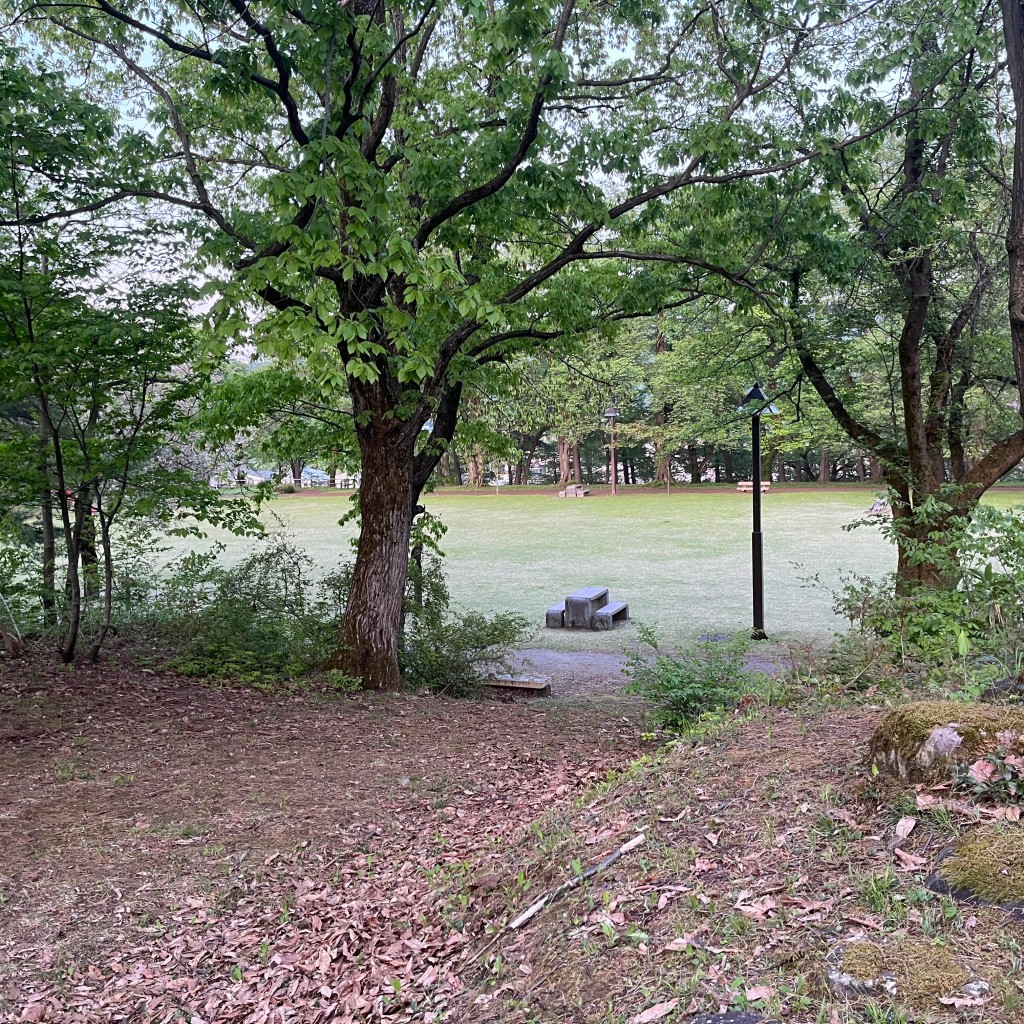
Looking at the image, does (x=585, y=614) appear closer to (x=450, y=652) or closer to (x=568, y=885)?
(x=450, y=652)

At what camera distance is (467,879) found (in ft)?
10.7

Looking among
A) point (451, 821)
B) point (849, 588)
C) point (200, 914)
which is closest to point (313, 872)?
point (200, 914)

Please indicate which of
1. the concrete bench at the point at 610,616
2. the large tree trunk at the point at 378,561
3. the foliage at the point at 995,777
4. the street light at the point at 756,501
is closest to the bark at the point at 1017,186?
the foliage at the point at 995,777

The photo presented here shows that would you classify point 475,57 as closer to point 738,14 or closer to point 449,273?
point 738,14

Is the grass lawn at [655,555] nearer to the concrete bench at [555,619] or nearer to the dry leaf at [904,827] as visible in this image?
the concrete bench at [555,619]

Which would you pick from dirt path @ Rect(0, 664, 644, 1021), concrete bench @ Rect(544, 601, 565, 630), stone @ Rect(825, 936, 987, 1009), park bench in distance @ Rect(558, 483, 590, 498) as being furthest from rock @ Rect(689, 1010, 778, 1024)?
park bench in distance @ Rect(558, 483, 590, 498)

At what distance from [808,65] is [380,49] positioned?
4.06m

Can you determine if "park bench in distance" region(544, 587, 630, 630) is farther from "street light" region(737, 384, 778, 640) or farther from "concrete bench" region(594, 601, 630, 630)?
"street light" region(737, 384, 778, 640)

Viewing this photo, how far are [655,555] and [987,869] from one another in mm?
18622

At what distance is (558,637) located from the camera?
11.6 meters

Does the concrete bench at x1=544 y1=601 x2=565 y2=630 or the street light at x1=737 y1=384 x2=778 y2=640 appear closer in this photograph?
the street light at x1=737 y1=384 x2=778 y2=640

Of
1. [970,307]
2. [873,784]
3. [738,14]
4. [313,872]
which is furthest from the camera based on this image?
[970,307]

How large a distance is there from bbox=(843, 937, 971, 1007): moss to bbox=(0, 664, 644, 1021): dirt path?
1.65 meters

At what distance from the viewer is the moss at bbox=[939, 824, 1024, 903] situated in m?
1.95
